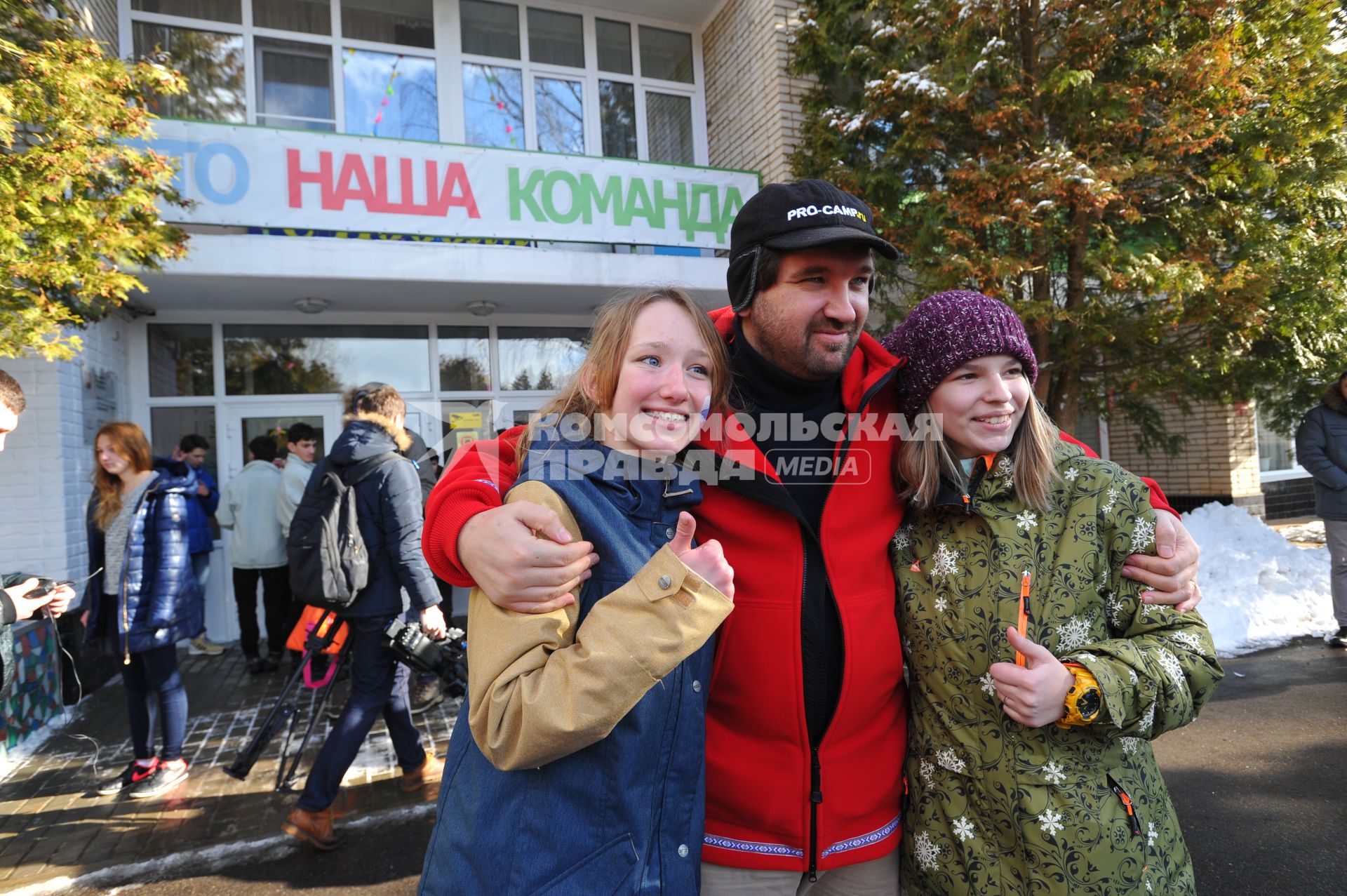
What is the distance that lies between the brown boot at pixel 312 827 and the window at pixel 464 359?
227 inches

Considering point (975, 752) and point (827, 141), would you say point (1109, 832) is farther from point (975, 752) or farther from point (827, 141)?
point (827, 141)

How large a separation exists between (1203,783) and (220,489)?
8.90 m

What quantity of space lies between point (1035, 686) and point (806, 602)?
18.0 inches

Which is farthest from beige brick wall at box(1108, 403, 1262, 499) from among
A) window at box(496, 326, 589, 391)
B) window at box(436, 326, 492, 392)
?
window at box(436, 326, 492, 392)

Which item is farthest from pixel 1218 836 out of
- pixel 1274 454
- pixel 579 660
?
pixel 1274 454

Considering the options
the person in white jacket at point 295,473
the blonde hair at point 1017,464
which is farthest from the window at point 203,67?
the blonde hair at point 1017,464

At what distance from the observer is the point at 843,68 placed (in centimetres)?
730

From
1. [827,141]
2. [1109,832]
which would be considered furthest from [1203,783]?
[827,141]

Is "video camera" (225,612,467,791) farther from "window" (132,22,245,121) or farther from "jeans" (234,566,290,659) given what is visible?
"window" (132,22,245,121)

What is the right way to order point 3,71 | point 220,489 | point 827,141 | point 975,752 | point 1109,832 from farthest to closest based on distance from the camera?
point 220,489 → point 827,141 → point 3,71 → point 975,752 → point 1109,832

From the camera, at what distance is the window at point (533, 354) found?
892 centimetres

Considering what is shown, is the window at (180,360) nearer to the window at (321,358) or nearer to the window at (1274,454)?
the window at (321,358)

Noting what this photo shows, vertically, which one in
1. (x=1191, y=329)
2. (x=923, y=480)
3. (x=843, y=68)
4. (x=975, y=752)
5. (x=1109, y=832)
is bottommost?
(x=1109, y=832)

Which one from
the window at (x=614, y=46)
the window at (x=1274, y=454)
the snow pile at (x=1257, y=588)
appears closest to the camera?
the snow pile at (x=1257, y=588)
